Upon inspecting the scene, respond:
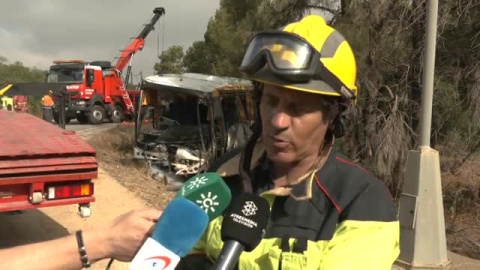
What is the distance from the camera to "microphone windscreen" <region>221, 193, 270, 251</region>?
117 cm

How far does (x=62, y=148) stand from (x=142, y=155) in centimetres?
683

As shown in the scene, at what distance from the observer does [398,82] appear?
367 inches

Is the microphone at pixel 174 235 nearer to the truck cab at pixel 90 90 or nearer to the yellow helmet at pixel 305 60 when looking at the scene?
the yellow helmet at pixel 305 60

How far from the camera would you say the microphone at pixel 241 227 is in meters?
1.12

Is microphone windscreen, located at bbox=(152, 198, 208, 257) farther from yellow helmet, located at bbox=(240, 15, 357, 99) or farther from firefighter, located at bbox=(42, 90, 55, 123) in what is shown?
firefighter, located at bbox=(42, 90, 55, 123)

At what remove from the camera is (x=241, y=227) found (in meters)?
1.18

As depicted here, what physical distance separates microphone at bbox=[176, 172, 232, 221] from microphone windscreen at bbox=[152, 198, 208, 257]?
0.04 metres

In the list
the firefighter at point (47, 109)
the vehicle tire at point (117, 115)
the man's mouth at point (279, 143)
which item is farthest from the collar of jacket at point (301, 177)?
the vehicle tire at point (117, 115)

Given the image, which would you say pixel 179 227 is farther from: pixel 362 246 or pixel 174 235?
pixel 362 246

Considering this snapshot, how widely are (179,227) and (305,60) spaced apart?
0.60 metres

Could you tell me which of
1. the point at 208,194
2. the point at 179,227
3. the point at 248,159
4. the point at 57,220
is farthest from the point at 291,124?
the point at 57,220

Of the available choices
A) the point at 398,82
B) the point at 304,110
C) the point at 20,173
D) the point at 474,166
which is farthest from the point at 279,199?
the point at 474,166

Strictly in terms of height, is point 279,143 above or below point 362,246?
above

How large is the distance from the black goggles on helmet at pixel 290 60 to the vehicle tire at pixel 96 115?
920 inches
